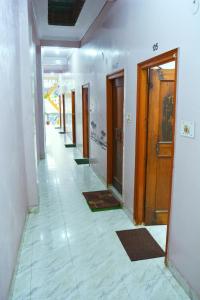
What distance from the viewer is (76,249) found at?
2773mm

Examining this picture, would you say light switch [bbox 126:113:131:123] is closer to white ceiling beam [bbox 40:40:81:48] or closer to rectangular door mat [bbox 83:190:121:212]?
rectangular door mat [bbox 83:190:121:212]

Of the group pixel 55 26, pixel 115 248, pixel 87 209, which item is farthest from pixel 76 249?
pixel 55 26

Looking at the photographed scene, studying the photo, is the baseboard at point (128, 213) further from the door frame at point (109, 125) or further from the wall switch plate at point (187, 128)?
the wall switch plate at point (187, 128)

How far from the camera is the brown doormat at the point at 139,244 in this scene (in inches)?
105

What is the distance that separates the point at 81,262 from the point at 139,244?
0.71 meters

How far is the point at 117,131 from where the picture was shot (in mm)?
4172

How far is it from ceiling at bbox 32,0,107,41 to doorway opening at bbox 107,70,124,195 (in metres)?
1.33

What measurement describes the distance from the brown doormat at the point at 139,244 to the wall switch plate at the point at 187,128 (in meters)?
1.42

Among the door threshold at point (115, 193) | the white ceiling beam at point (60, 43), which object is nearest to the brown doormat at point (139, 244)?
the door threshold at point (115, 193)

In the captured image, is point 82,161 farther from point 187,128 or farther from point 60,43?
point 187,128

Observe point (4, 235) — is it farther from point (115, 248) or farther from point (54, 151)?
point (54, 151)

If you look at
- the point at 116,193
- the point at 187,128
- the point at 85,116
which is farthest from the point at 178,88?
the point at 85,116

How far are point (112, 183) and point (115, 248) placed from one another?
6.26ft

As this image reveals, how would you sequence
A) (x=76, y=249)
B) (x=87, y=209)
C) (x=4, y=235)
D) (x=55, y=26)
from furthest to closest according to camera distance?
(x=55, y=26) < (x=87, y=209) < (x=76, y=249) < (x=4, y=235)
